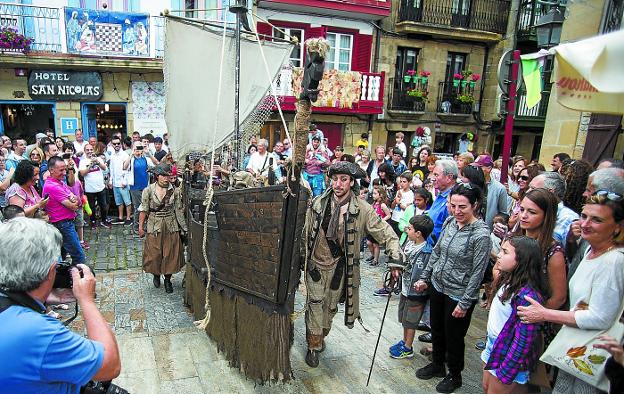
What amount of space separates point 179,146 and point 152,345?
3340 mm

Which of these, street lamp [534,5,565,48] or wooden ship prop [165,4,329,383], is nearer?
wooden ship prop [165,4,329,383]

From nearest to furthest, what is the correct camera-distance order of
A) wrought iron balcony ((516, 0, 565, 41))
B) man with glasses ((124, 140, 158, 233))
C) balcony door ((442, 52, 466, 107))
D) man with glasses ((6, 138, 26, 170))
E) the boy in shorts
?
the boy in shorts < man with glasses ((6, 138, 26, 170)) < man with glasses ((124, 140, 158, 233)) < wrought iron balcony ((516, 0, 565, 41)) < balcony door ((442, 52, 466, 107))

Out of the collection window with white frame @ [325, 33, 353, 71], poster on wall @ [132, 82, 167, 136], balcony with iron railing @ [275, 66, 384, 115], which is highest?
window with white frame @ [325, 33, 353, 71]

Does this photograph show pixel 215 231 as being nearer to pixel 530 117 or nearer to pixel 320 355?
pixel 320 355

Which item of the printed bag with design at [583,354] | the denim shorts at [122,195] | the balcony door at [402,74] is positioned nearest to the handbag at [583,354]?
the printed bag with design at [583,354]

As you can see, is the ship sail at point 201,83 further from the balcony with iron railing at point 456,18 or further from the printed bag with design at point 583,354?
the balcony with iron railing at point 456,18

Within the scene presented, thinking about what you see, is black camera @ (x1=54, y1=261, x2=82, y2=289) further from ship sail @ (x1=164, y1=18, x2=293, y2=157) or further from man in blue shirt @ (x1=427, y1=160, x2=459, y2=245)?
ship sail @ (x1=164, y1=18, x2=293, y2=157)

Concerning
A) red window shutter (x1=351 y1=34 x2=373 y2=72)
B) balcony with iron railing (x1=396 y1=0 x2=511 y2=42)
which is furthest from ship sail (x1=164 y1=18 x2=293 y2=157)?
balcony with iron railing (x1=396 y1=0 x2=511 y2=42)

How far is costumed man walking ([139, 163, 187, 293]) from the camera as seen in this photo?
15.8ft

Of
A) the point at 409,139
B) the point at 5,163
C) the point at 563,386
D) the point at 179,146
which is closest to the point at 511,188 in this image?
the point at 563,386

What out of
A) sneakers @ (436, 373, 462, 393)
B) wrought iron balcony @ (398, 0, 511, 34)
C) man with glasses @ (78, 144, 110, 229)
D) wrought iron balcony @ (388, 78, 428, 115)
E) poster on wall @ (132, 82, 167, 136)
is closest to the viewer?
sneakers @ (436, 373, 462, 393)

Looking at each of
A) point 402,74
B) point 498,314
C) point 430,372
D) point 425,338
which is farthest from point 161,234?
point 402,74

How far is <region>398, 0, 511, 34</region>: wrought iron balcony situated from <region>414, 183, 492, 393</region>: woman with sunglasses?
12.3 meters

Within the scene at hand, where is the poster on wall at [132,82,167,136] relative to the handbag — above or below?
above
